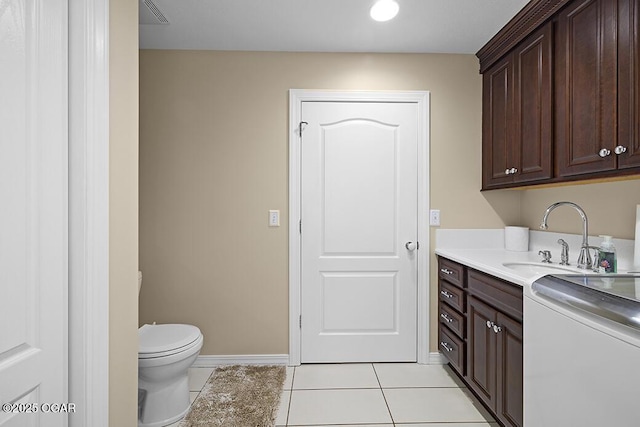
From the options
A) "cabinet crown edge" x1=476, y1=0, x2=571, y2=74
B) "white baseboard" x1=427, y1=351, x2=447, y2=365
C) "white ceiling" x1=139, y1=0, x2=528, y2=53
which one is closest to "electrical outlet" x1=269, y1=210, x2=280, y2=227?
"white ceiling" x1=139, y1=0, x2=528, y2=53

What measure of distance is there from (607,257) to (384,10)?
1.80 m

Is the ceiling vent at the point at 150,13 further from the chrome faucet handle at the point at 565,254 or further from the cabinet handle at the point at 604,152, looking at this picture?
the chrome faucet handle at the point at 565,254

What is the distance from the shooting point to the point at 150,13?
219 centimetres

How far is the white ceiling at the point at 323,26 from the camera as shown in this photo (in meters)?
2.11

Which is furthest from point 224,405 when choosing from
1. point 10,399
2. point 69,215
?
point 69,215

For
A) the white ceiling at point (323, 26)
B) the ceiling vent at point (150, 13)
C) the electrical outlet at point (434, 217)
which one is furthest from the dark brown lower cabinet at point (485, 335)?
the ceiling vent at point (150, 13)

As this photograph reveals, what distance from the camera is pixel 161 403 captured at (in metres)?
1.95

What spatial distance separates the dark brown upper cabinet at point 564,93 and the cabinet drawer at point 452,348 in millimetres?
1101

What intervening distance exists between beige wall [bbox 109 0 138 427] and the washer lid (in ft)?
1.68

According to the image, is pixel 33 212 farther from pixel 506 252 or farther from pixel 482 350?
pixel 506 252

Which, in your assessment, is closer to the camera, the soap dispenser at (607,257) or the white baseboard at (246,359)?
the soap dispenser at (607,257)

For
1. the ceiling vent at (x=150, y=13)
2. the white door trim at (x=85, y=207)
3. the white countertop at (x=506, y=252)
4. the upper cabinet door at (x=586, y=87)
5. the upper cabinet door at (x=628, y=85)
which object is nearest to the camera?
the white door trim at (x=85, y=207)

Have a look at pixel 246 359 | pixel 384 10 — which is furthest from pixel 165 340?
pixel 384 10

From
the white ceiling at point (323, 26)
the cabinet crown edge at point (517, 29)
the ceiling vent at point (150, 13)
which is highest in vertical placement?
the ceiling vent at point (150, 13)
